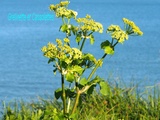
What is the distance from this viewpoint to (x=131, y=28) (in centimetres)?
296

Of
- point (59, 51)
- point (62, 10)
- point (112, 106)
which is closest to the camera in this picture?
point (59, 51)

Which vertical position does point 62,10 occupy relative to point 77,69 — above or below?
above

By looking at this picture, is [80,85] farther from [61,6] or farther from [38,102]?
[38,102]

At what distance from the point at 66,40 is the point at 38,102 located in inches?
50.0

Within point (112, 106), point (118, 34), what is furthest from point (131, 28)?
point (112, 106)

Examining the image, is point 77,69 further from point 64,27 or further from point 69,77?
point 64,27

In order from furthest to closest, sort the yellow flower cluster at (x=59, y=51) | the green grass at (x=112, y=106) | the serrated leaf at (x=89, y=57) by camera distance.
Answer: the green grass at (x=112, y=106) < the serrated leaf at (x=89, y=57) < the yellow flower cluster at (x=59, y=51)

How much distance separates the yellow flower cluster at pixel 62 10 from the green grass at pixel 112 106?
67 centimetres

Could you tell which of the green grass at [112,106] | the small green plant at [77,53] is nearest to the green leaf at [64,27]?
the small green plant at [77,53]

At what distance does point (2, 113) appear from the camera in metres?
3.78

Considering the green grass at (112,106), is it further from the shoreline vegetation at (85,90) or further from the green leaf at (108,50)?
the green leaf at (108,50)

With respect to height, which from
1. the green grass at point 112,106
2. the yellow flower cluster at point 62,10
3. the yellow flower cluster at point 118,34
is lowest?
the green grass at point 112,106

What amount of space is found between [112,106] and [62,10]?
0.96m

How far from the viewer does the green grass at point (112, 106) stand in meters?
3.62
